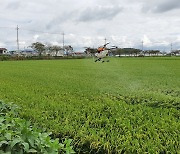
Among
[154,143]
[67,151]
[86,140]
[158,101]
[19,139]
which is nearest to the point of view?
[19,139]

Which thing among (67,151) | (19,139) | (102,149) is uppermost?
(19,139)

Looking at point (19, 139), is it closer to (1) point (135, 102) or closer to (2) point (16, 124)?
(2) point (16, 124)

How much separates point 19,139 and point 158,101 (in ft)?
10.6

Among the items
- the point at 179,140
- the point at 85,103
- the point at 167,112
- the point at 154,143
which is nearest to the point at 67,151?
the point at 154,143

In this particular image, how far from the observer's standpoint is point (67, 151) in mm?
2393

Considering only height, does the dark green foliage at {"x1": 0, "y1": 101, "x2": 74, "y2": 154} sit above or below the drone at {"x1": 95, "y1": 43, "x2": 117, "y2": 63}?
below

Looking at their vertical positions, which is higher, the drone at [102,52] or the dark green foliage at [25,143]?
the drone at [102,52]

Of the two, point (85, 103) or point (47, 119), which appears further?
point (85, 103)

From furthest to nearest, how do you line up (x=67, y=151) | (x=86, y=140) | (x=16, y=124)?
(x=86, y=140)
(x=16, y=124)
(x=67, y=151)

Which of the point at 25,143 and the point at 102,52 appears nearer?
the point at 25,143

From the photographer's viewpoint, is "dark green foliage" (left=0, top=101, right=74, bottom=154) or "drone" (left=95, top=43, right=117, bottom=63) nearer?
"dark green foliage" (left=0, top=101, right=74, bottom=154)

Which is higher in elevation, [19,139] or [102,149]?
[19,139]

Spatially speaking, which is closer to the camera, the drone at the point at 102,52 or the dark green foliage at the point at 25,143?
the dark green foliage at the point at 25,143

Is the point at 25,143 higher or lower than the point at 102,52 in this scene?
lower
